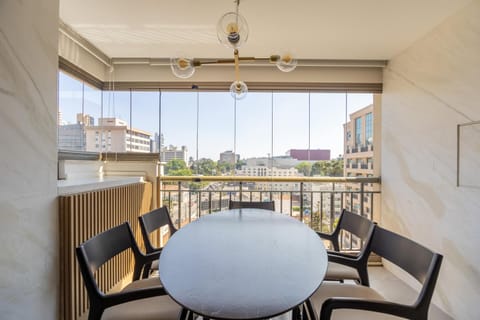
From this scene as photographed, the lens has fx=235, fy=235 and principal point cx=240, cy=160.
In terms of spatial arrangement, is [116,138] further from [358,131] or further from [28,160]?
[358,131]

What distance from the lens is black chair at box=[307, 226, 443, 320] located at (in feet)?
3.36

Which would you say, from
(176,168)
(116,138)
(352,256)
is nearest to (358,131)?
(352,256)

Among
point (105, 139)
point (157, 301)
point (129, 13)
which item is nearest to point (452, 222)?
point (157, 301)

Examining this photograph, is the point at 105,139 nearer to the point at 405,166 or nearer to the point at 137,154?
the point at 137,154

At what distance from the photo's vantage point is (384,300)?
3.99ft

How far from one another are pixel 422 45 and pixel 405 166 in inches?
50.5

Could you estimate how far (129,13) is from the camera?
2.05 meters

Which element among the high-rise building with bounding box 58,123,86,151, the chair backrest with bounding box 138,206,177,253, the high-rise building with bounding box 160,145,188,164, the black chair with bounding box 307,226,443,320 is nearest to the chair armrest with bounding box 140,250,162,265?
the chair backrest with bounding box 138,206,177,253

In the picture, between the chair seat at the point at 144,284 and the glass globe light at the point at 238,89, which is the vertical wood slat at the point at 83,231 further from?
the glass globe light at the point at 238,89

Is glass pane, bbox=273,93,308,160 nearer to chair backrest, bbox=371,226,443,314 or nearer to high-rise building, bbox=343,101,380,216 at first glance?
high-rise building, bbox=343,101,380,216

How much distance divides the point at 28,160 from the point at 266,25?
216 cm

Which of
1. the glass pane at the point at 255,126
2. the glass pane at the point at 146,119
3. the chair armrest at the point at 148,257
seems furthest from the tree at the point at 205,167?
the chair armrest at the point at 148,257

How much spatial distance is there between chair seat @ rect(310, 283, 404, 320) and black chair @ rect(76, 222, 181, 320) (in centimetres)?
80

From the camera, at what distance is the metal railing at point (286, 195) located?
3158 mm
